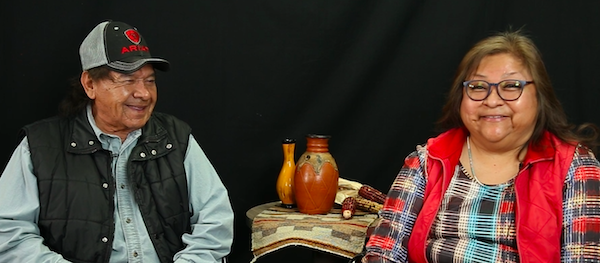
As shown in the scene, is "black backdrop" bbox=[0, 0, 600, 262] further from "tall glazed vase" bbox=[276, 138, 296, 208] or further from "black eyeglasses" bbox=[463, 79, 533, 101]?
"black eyeglasses" bbox=[463, 79, 533, 101]

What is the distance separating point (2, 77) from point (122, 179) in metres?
1.02

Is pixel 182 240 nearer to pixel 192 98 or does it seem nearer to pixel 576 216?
pixel 192 98

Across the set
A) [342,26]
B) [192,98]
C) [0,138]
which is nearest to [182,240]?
[192,98]

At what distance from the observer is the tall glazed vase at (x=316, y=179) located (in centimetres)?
270

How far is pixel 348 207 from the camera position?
8.79 feet

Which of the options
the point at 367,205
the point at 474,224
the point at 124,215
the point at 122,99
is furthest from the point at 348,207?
the point at 122,99

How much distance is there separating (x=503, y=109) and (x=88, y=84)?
1.51 meters

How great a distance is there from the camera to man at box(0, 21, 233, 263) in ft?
7.37

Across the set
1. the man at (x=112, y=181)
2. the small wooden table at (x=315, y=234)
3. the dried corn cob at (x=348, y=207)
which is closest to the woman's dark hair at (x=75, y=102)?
the man at (x=112, y=181)

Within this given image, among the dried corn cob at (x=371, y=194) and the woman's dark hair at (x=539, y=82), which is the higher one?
the woman's dark hair at (x=539, y=82)

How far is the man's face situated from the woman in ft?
3.23

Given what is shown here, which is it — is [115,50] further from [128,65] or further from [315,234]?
[315,234]

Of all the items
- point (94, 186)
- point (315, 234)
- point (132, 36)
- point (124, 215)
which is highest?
point (132, 36)

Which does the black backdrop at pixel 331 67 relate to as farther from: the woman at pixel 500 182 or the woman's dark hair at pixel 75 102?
the woman at pixel 500 182
